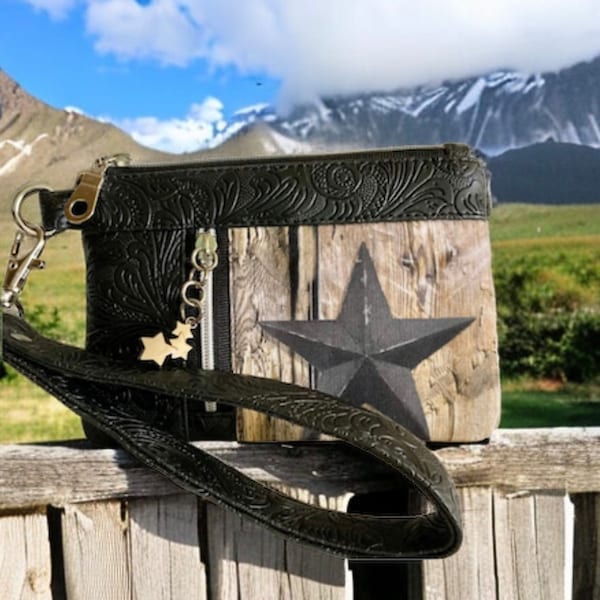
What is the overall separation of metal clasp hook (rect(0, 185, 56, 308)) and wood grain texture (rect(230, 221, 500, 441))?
240mm

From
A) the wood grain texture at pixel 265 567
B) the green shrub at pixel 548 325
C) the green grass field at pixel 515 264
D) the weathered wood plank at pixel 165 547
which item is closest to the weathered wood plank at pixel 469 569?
the wood grain texture at pixel 265 567

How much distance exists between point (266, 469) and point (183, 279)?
257 millimetres

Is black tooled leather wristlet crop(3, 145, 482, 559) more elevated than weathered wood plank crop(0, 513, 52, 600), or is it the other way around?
black tooled leather wristlet crop(3, 145, 482, 559)

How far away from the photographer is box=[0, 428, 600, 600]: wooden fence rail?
1.06 meters

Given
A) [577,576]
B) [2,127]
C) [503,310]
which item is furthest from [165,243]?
[503,310]

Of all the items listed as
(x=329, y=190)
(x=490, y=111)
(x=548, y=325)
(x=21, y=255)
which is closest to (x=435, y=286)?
(x=329, y=190)

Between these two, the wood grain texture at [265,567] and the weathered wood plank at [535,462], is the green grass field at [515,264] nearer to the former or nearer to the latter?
the wood grain texture at [265,567]

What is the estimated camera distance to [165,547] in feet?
3.54

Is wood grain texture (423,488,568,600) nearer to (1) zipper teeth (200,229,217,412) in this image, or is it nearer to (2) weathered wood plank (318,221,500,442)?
(2) weathered wood plank (318,221,500,442)

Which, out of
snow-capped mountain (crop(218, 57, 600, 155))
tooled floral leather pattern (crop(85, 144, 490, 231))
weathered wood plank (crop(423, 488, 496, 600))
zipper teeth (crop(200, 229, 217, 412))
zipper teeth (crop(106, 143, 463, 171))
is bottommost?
weathered wood plank (crop(423, 488, 496, 600))

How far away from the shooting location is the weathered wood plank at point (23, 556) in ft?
3.52

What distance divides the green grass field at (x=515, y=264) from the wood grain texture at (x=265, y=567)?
1.37m

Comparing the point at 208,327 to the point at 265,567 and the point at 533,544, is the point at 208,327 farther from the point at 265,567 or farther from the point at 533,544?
the point at 533,544

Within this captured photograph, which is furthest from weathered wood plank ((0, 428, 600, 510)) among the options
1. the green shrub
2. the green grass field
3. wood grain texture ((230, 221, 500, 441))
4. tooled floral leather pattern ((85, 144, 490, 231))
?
the green shrub
